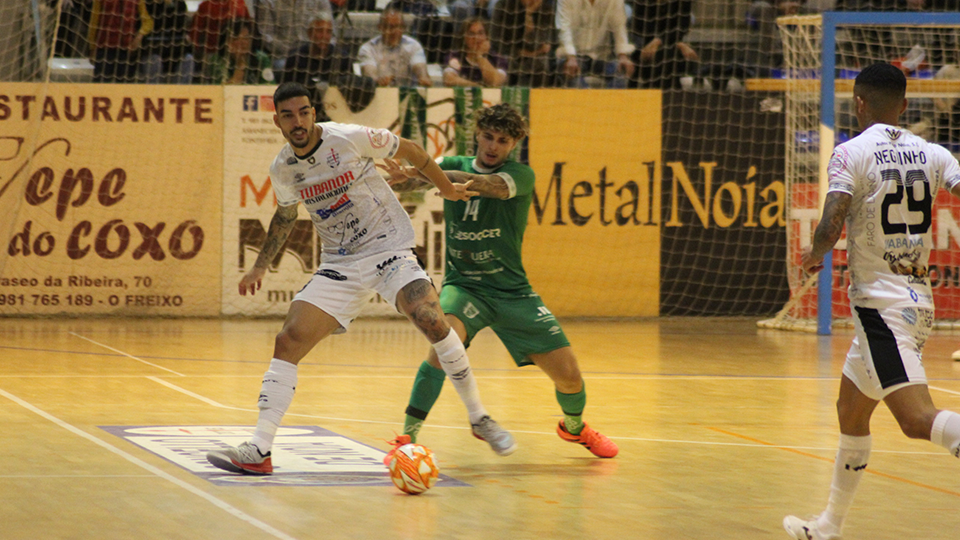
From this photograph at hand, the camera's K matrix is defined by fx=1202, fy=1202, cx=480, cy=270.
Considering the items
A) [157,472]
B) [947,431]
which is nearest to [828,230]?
[947,431]

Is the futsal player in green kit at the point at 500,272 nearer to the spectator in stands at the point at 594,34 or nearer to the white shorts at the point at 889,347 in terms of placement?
the white shorts at the point at 889,347

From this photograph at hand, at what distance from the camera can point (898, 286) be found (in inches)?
171

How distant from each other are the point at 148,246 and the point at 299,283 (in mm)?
1888

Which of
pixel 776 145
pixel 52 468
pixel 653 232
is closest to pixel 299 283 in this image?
pixel 653 232

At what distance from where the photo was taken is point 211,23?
609 inches

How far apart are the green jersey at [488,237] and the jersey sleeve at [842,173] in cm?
229

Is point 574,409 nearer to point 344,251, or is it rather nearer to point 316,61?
point 344,251

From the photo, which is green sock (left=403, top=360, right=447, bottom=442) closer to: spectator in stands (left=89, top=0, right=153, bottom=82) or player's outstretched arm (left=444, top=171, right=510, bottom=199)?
player's outstretched arm (left=444, top=171, right=510, bottom=199)

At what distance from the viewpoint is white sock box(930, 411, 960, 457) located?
410cm

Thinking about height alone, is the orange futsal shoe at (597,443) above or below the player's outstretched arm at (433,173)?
below

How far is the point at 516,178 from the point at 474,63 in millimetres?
9822

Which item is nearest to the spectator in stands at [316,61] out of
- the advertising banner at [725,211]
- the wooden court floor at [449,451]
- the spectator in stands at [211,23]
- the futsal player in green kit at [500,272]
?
the spectator in stands at [211,23]

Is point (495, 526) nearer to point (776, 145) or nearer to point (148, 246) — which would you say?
point (148, 246)

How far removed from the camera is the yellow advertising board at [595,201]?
51.0ft
